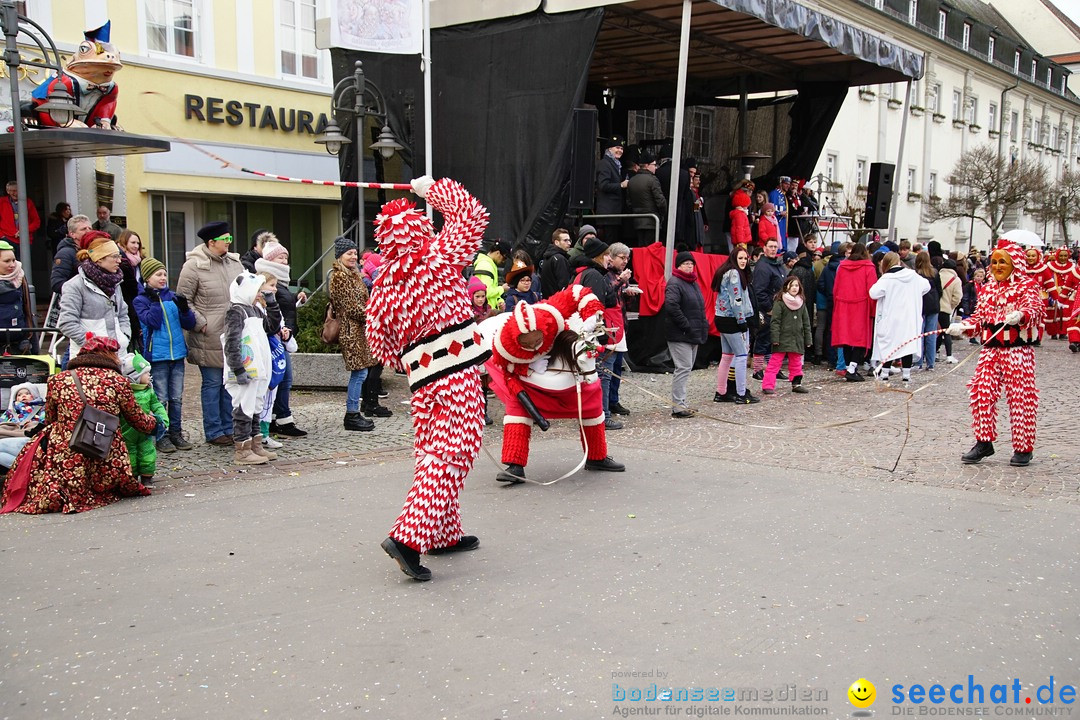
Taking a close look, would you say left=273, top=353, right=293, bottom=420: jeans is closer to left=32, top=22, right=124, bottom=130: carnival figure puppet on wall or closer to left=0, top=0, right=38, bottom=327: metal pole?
left=0, top=0, right=38, bottom=327: metal pole

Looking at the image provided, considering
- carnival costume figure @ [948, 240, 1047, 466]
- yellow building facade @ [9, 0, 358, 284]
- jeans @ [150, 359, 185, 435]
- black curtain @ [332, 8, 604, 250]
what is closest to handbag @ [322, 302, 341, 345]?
jeans @ [150, 359, 185, 435]

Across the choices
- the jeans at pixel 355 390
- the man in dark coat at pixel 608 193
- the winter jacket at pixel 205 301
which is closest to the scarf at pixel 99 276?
the winter jacket at pixel 205 301

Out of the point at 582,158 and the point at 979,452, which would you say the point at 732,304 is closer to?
the point at 582,158

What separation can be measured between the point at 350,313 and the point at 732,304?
4414 millimetres

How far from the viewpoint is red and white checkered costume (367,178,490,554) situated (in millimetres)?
4980

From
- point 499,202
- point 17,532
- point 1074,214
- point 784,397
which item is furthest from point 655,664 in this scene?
point 1074,214

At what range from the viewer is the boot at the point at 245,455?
777 cm

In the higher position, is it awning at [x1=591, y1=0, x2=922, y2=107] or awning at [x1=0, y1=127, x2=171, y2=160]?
awning at [x1=591, y1=0, x2=922, y2=107]

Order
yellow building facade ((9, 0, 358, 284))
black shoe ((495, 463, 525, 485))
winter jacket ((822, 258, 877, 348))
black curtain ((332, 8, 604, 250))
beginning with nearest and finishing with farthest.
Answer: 1. black shoe ((495, 463, 525, 485))
2. black curtain ((332, 8, 604, 250))
3. winter jacket ((822, 258, 877, 348))
4. yellow building facade ((9, 0, 358, 284))

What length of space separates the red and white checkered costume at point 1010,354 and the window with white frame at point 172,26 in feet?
49.5

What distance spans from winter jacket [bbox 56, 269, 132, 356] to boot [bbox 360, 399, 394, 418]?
2873 millimetres

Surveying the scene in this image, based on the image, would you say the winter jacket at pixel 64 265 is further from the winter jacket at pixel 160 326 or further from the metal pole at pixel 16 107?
the winter jacket at pixel 160 326

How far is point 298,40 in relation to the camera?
64.4 feet

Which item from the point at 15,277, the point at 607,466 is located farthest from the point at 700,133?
the point at 15,277
